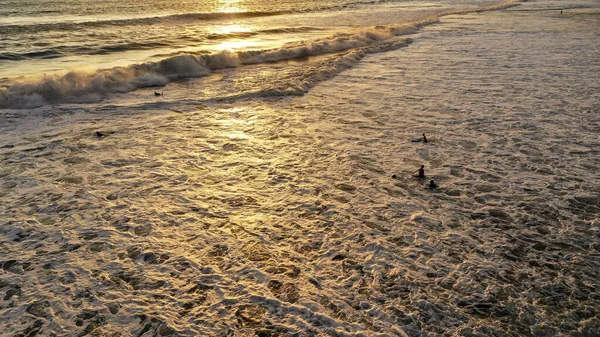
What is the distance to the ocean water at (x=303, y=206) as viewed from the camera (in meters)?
3.53

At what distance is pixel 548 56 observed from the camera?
45.1 ft

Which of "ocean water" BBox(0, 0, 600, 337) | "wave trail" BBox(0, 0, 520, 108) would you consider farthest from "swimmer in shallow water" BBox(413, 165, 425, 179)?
"wave trail" BBox(0, 0, 520, 108)

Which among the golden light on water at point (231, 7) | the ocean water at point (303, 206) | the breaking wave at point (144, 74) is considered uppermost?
the golden light on water at point (231, 7)

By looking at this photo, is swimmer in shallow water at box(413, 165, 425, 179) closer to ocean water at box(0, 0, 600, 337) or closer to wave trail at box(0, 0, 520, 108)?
ocean water at box(0, 0, 600, 337)

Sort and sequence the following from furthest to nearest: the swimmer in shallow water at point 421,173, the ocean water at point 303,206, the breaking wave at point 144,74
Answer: the breaking wave at point 144,74
the swimmer in shallow water at point 421,173
the ocean water at point 303,206

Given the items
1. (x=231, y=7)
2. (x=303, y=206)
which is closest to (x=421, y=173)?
(x=303, y=206)

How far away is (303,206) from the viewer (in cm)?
518

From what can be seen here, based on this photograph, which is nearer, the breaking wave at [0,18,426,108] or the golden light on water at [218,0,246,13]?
the breaking wave at [0,18,426,108]

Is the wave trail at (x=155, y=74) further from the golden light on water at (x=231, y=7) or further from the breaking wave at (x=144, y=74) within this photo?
the golden light on water at (x=231, y=7)

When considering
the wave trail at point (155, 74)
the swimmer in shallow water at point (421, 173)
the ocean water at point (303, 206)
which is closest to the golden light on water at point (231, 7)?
the wave trail at point (155, 74)

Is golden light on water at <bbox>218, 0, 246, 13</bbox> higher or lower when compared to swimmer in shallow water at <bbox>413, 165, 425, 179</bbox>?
higher

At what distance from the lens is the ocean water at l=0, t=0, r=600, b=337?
353 centimetres

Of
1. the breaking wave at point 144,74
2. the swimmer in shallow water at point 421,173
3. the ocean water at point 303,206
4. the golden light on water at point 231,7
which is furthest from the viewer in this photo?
the golden light on water at point 231,7

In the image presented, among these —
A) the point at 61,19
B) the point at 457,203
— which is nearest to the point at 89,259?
the point at 457,203
